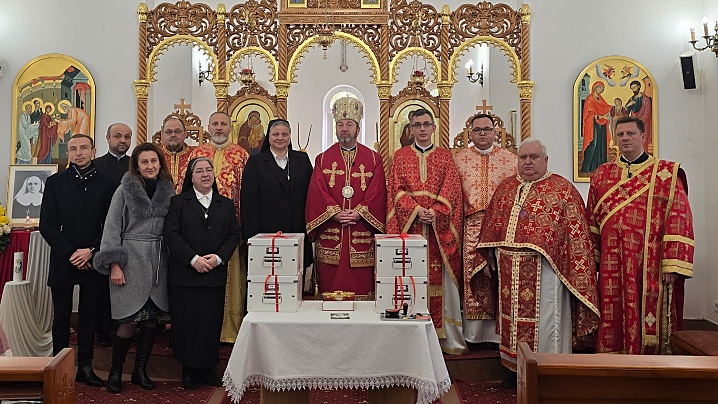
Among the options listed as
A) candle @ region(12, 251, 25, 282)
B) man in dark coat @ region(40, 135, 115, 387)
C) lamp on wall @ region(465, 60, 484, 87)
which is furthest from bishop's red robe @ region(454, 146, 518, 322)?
lamp on wall @ region(465, 60, 484, 87)

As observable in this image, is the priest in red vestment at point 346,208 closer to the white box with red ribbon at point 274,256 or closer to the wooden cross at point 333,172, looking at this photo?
the wooden cross at point 333,172

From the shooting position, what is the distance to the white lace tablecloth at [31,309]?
207 inches

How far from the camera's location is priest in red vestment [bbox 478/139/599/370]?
4500mm

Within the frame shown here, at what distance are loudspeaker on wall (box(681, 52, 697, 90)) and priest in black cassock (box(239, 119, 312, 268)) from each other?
13.4 ft

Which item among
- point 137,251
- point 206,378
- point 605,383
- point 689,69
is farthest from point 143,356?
point 689,69

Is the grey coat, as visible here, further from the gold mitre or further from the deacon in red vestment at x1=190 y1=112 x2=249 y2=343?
the gold mitre

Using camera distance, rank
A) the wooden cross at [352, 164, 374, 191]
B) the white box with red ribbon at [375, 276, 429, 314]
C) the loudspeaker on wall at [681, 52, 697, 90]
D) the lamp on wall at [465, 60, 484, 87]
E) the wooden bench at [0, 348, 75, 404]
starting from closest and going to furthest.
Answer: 1. the wooden bench at [0, 348, 75, 404]
2. the white box with red ribbon at [375, 276, 429, 314]
3. the wooden cross at [352, 164, 374, 191]
4. the loudspeaker on wall at [681, 52, 697, 90]
5. the lamp on wall at [465, 60, 484, 87]

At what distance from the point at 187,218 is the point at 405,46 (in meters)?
3.26

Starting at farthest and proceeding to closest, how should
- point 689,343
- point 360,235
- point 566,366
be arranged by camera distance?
1. point 360,235
2. point 689,343
3. point 566,366

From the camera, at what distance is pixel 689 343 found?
4.12 metres

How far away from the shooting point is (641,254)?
4449 mm

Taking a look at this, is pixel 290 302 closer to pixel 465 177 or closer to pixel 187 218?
pixel 187 218

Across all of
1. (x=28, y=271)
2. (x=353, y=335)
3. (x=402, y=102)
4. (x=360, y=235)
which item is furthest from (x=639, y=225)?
(x=28, y=271)

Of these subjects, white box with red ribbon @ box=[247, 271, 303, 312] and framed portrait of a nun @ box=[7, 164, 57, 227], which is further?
framed portrait of a nun @ box=[7, 164, 57, 227]
